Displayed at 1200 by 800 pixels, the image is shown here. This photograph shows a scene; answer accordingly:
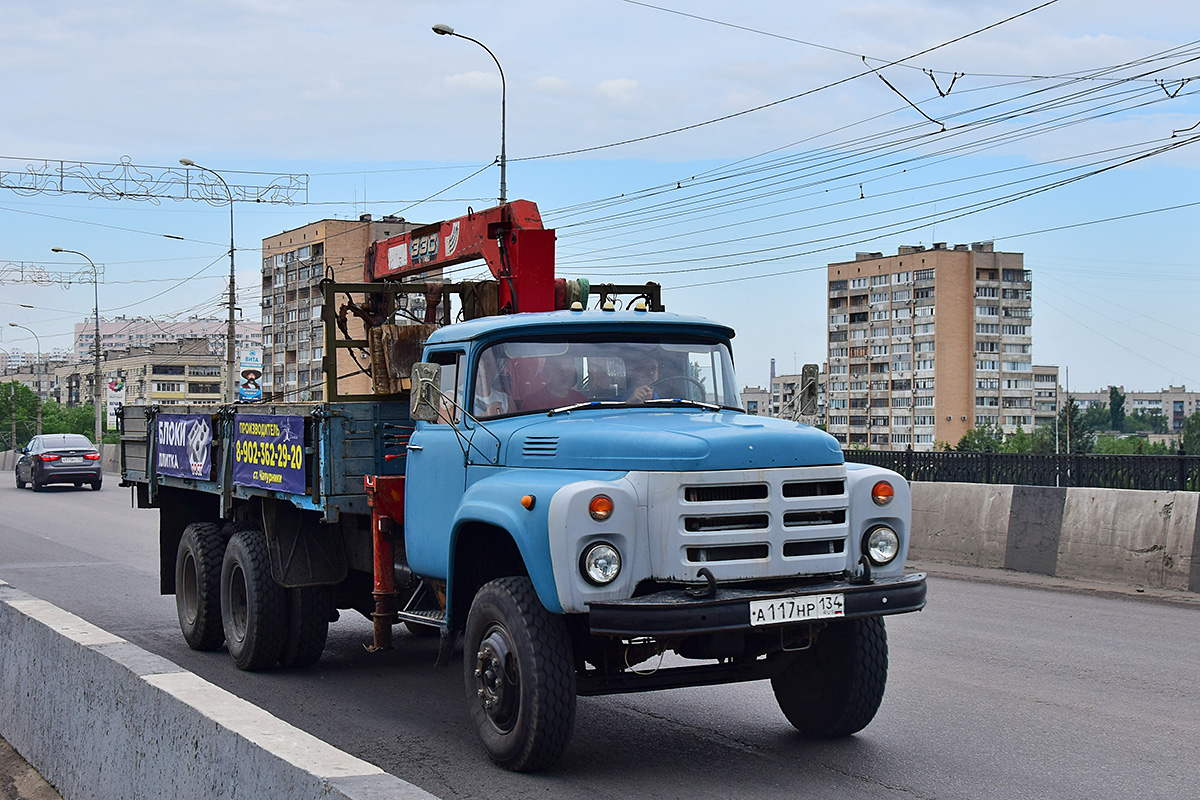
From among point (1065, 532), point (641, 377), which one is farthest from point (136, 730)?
point (1065, 532)

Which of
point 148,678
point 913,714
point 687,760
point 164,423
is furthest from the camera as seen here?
point 164,423

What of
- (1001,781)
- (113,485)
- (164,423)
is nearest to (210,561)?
(164,423)

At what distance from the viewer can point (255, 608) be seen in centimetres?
893

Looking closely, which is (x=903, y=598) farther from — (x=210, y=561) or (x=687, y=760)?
(x=210, y=561)

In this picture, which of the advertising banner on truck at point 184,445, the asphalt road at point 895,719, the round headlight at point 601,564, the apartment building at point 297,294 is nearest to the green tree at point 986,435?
the apartment building at point 297,294

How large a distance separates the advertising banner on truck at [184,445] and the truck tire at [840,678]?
17.0 feet

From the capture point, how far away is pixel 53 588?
549 inches

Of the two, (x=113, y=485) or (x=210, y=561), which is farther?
(x=113, y=485)

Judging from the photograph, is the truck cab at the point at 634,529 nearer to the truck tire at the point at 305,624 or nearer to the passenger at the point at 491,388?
the passenger at the point at 491,388

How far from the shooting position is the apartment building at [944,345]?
428 ft

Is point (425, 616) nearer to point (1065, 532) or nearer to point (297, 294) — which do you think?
point (1065, 532)

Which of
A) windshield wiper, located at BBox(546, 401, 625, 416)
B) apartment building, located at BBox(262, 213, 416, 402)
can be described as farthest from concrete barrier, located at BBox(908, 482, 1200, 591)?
apartment building, located at BBox(262, 213, 416, 402)

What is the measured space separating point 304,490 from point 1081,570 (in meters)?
8.82

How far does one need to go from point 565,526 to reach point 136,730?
1.91 m
